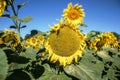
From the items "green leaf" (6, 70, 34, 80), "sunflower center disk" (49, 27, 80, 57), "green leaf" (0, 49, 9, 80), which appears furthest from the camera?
"sunflower center disk" (49, 27, 80, 57)

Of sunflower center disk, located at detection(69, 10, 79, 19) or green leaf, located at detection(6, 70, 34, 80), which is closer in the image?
green leaf, located at detection(6, 70, 34, 80)

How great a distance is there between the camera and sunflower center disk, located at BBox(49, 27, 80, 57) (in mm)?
2796

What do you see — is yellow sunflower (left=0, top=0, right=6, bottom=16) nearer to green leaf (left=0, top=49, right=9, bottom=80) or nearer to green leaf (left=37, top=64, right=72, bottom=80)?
green leaf (left=37, top=64, right=72, bottom=80)

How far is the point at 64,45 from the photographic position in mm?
2781

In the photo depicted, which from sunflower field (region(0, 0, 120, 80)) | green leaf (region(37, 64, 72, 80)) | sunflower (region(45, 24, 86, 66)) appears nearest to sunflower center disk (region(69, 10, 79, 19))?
sunflower field (region(0, 0, 120, 80))

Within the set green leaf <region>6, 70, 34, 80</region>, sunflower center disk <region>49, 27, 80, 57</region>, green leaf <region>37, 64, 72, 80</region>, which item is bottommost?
green leaf <region>37, 64, 72, 80</region>

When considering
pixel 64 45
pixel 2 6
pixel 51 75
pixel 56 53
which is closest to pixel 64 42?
pixel 64 45

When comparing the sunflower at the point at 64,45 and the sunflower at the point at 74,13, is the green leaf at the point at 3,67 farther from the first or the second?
the sunflower at the point at 74,13

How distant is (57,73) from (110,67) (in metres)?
2.12

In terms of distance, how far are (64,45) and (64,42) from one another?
35 millimetres

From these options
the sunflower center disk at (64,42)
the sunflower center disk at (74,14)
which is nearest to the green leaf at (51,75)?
the sunflower center disk at (64,42)

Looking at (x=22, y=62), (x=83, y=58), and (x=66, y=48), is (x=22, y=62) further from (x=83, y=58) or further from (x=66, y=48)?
(x=83, y=58)

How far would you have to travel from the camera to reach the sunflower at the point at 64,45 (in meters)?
2.80

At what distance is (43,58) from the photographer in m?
2.84
